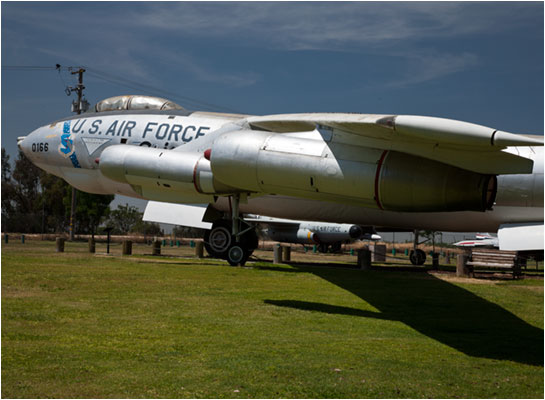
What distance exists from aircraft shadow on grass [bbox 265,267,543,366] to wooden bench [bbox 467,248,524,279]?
3.17 m

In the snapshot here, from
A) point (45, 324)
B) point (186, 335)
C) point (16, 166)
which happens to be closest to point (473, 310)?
point (186, 335)

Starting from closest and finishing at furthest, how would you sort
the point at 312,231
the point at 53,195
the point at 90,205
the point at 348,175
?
the point at 348,175, the point at 312,231, the point at 90,205, the point at 53,195

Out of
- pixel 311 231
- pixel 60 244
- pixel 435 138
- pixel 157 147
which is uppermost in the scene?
pixel 157 147

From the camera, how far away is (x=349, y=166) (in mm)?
8281

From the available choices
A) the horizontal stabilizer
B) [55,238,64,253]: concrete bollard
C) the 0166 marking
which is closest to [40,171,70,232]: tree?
[55,238,64,253]: concrete bollard

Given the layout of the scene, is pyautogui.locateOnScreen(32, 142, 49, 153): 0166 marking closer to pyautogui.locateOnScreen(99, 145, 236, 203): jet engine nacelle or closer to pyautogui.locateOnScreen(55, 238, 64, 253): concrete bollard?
pyautogui.locateOnScreen(55, 238, 64, 253): concrete bollard

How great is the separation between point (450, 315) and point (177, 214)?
10.5m

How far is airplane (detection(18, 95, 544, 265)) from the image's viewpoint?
24.7 feet

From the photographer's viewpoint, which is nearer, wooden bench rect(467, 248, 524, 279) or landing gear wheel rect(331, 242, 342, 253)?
wooden bench rect(467, 248, 524, 279)

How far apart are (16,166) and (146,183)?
7212 centimetres

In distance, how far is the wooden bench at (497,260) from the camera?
16234mm

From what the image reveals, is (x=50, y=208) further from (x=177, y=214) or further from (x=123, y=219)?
(x=177, y=214)

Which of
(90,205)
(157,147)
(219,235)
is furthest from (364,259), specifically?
(90,205)

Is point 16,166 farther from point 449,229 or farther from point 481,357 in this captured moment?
point 481,357
